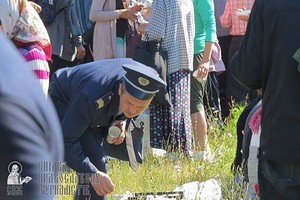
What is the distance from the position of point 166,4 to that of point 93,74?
6.56 feet

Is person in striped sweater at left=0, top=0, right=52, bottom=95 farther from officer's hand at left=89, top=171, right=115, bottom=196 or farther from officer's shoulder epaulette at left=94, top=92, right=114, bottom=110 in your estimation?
officer's hand at left=89, top=171, right=115, bottom=196

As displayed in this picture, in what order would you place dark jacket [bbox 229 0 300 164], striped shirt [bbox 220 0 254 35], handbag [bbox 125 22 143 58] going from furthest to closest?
striped shirt [bbox 220 0 254 35] < handbag [bbox 125 22 143 58] < dark jacket [bbox 229 0 300 164]

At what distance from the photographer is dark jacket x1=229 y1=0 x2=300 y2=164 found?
158 inches

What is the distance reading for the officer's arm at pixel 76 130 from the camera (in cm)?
470

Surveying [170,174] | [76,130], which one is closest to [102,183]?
[76,130]

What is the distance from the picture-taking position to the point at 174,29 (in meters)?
6.80

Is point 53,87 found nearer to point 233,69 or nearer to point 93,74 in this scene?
point 93,74

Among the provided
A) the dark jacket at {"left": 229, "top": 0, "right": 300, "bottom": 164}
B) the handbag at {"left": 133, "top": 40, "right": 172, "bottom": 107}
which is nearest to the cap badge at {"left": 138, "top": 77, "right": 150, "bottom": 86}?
the dark jacket at {"left": 229, "top": 0, "right": 300, "bottom": 164}

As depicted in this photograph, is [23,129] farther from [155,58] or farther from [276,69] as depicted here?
[155,58]

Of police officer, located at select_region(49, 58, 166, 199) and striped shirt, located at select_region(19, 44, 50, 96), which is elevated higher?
striped shirt, located at select_region(19, 44, 50, 96)

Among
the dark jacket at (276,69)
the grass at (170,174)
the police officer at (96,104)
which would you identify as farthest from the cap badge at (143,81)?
the grass at (170,174)

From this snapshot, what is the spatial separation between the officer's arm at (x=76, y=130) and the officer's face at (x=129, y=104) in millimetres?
202

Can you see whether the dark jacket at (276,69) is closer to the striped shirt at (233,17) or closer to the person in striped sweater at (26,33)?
the person in striped sweater at (26,33)

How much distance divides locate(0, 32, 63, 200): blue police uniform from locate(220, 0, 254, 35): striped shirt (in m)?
6.32
